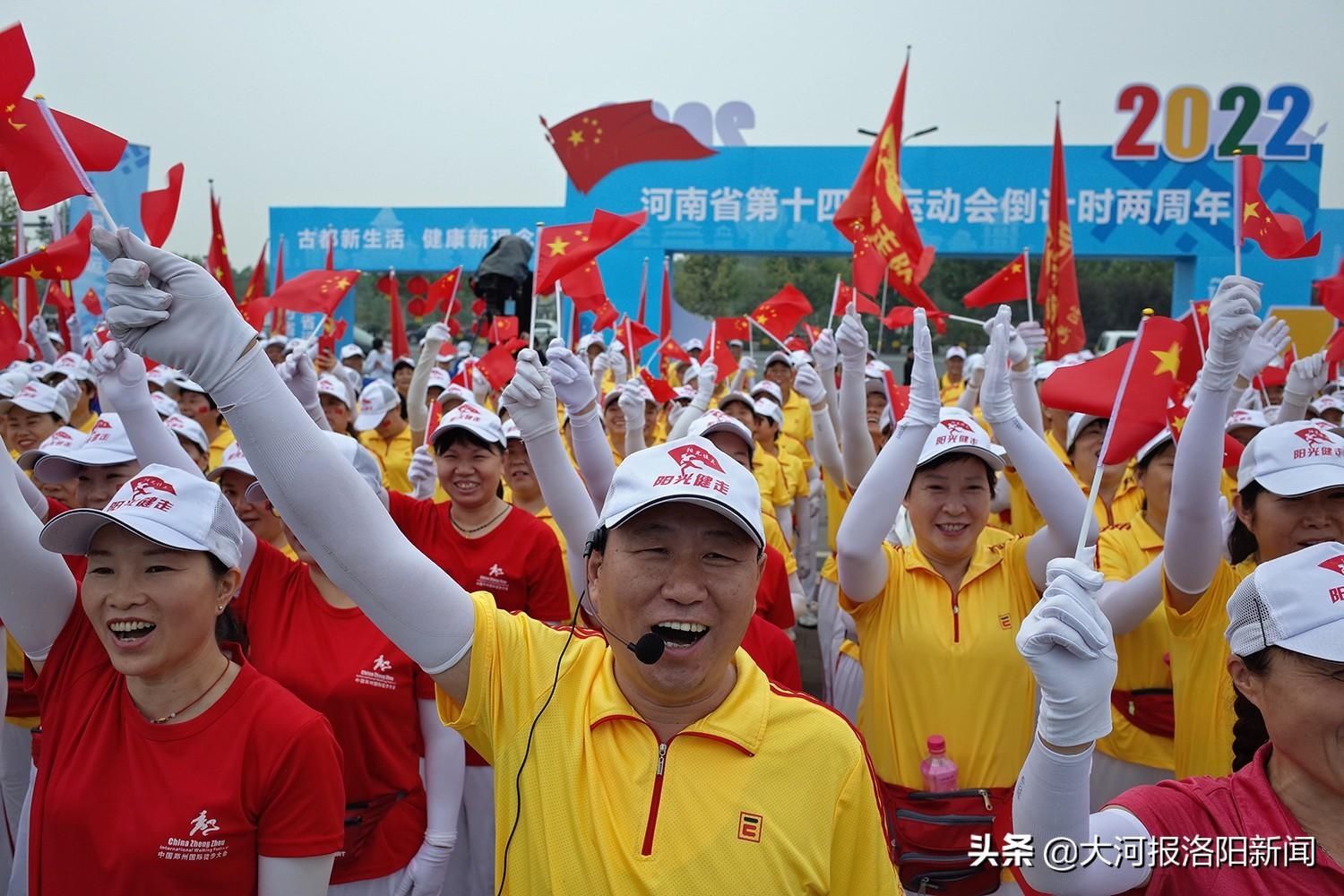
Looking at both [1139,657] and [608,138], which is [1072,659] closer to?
[1139,657]

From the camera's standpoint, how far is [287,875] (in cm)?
219

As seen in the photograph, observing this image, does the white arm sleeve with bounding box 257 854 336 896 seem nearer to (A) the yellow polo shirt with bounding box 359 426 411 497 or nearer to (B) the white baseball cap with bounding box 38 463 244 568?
(B) the white baseball cap with bounding box 38 463 244 568

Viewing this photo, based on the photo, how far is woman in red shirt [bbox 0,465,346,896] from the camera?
2148mm

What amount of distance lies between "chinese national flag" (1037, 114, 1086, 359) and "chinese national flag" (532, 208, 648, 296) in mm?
2797

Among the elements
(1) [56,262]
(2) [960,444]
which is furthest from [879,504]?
(1) [56,262]

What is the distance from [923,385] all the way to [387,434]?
5042 millimetres

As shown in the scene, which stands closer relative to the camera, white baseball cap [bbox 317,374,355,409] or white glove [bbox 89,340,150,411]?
white glove [bbox 89,340,150,411]

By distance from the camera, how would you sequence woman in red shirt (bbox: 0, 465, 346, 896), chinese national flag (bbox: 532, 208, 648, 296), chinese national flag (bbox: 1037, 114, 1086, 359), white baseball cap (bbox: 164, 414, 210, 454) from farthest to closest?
chinese national flag (bbox: 1037, 114, 1086, 359) → white baseball cap (bbox: 164, 414, 210, 454) → chinese national flag (bbox: 532, 208, 648, 296) → woman in red shirt (bbox: 0, 465, 346, 896)

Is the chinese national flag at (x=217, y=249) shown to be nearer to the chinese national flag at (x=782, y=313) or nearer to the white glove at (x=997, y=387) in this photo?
the chinese national flag at (x=782, y=313)

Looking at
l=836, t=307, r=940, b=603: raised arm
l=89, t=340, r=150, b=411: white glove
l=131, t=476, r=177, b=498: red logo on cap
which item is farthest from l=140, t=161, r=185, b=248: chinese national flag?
l=836, t=307, r=940, b=603: raised arm

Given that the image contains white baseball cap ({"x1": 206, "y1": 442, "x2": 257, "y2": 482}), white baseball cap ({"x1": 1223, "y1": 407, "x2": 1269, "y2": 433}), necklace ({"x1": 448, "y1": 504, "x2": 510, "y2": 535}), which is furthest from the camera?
white baseball cap ({"x1": 1223, "y1": 407, "x2": 1269, "y2": 433})

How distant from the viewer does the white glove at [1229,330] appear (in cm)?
279

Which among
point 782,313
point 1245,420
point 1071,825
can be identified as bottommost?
point 1071,825

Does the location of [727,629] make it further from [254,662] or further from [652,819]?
[254,662]
